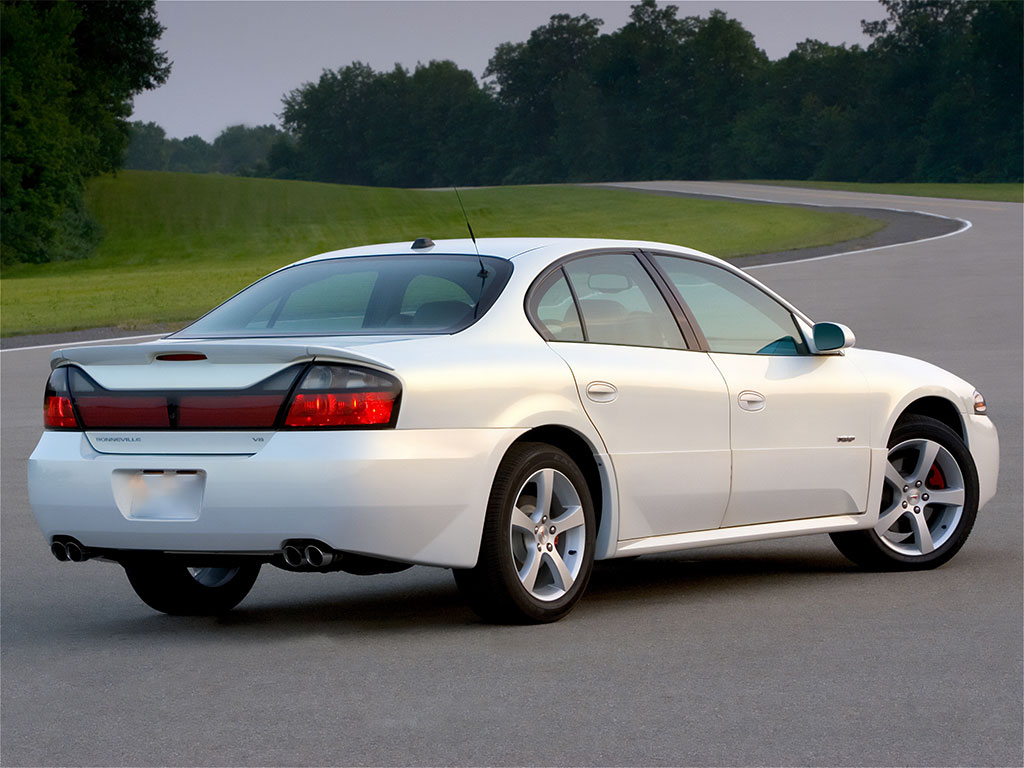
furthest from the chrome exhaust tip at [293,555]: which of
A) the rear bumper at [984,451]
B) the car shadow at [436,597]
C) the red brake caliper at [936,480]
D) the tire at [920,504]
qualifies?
the rear bumper at [984,451]

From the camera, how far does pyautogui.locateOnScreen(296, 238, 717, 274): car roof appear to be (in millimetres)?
7020

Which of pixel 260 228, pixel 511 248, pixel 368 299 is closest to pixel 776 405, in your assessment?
pixel 511 248

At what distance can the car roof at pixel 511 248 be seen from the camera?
276 inches

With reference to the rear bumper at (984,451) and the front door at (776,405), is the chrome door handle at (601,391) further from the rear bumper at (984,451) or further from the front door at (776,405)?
the rear bumper at (984,451)

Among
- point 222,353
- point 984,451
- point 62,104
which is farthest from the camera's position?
point 62,104

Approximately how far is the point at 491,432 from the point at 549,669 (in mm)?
Result: 978

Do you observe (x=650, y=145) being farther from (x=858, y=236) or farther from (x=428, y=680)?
(x=428, y=680)

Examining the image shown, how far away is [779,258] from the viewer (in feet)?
115

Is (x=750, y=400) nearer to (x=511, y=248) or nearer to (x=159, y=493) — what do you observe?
(x=511, y=248)

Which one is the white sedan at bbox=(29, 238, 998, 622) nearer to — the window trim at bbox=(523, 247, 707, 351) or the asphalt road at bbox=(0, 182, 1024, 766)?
the window trim at bbox=(523, 247, 707, 351)

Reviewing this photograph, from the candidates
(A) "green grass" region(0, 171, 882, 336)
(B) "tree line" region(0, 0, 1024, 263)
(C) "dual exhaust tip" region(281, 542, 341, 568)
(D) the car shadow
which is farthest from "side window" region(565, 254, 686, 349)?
(B) "tree line" region(0, 0, 1024, 263)

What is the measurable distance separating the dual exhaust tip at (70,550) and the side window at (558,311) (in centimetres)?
198

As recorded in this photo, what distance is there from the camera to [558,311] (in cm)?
685

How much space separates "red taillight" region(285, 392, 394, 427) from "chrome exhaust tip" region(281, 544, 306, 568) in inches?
17.1
